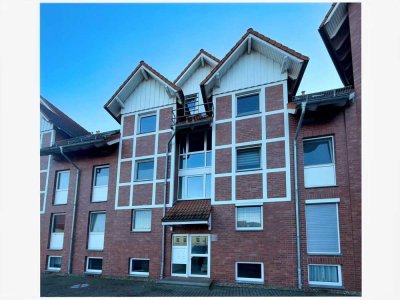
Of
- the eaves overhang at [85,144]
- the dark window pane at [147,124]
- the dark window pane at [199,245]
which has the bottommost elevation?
the dark window pane at [199,245]

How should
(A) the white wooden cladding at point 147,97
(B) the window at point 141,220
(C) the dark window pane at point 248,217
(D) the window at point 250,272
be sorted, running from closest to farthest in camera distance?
(D) the window at point 250,272
(C) the dark window pane at point 248,217
(B) the window at point 141,220
(A) the white wooden cladding at point 147,97

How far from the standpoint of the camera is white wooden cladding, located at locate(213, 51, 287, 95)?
11.1 metres

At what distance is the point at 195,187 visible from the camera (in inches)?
468

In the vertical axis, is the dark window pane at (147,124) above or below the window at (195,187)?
above

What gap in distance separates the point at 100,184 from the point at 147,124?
3497 millimetres

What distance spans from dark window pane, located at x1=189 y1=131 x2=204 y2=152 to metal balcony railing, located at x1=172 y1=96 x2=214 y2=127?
0.66m

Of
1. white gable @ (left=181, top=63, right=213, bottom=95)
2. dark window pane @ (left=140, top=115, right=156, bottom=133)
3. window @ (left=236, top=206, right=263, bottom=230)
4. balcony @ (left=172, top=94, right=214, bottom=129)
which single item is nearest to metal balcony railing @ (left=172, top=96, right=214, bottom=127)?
balcony @ (left=172, top=94, right=214, bottom=129)

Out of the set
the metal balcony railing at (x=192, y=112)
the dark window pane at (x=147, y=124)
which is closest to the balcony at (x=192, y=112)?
the metal balcony railing at (x=192, y=112)

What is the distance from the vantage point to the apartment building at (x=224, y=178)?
934cm

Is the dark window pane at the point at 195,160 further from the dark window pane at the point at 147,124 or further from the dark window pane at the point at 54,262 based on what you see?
the dark window pane at the point at 54,262

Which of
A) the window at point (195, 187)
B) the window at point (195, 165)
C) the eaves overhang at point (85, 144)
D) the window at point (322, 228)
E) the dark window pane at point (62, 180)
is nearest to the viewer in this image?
the window at point (322, 228)

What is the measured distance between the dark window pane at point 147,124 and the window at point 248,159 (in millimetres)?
4193

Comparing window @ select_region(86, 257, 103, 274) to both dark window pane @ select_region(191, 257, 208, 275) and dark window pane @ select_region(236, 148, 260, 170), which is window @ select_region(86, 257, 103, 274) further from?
dark window pane @ select_region(236, 148, 260, 170)
